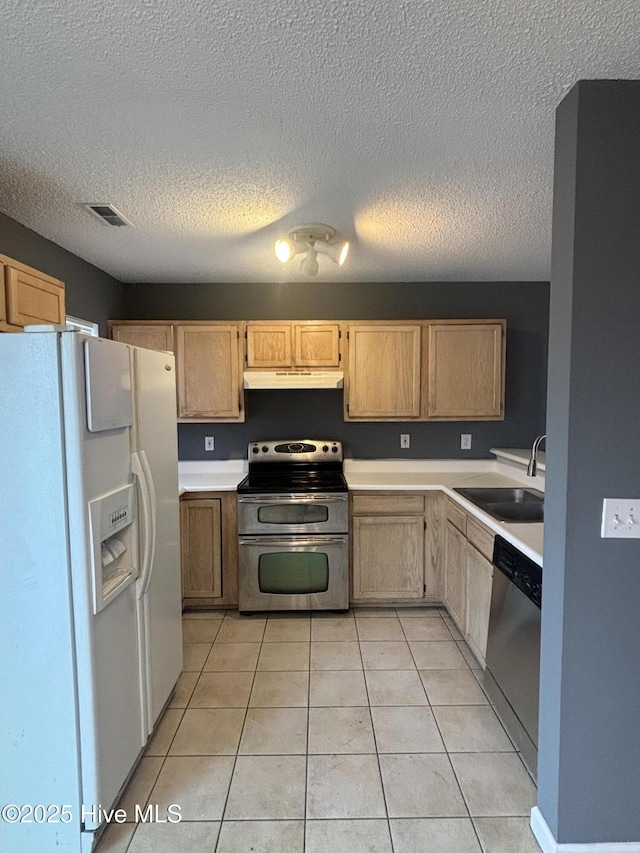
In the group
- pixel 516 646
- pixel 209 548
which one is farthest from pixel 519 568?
pixel 209 548

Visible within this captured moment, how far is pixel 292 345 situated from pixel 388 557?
5.42 feet

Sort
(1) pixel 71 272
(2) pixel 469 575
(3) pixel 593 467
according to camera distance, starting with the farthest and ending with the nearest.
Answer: (1) pixel 71 272 < (2) pixel 469 575 < (3) pixel 593 467

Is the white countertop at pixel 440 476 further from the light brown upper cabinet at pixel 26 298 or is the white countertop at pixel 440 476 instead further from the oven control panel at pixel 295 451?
the light brown upper cabinet at pixel 26 298

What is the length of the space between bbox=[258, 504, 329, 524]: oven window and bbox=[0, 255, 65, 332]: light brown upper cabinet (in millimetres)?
1686

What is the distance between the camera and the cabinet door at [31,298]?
64.6 inches

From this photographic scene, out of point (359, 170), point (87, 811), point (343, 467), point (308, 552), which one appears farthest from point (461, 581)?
point (359, 170)

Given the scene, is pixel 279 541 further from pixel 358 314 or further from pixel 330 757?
pixel 358 314

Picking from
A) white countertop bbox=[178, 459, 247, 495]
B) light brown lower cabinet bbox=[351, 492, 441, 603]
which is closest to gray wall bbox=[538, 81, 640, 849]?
light brown lower cabinet bbox=[351, 492, 441, 603]

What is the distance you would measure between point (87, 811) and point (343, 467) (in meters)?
2.47

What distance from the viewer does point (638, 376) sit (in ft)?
4.35

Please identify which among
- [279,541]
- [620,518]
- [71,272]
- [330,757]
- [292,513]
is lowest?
[330,757]

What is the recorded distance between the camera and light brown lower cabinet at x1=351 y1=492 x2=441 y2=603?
3.07 meters

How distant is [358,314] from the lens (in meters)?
3.51

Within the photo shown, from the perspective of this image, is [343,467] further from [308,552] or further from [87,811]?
[87,811]
